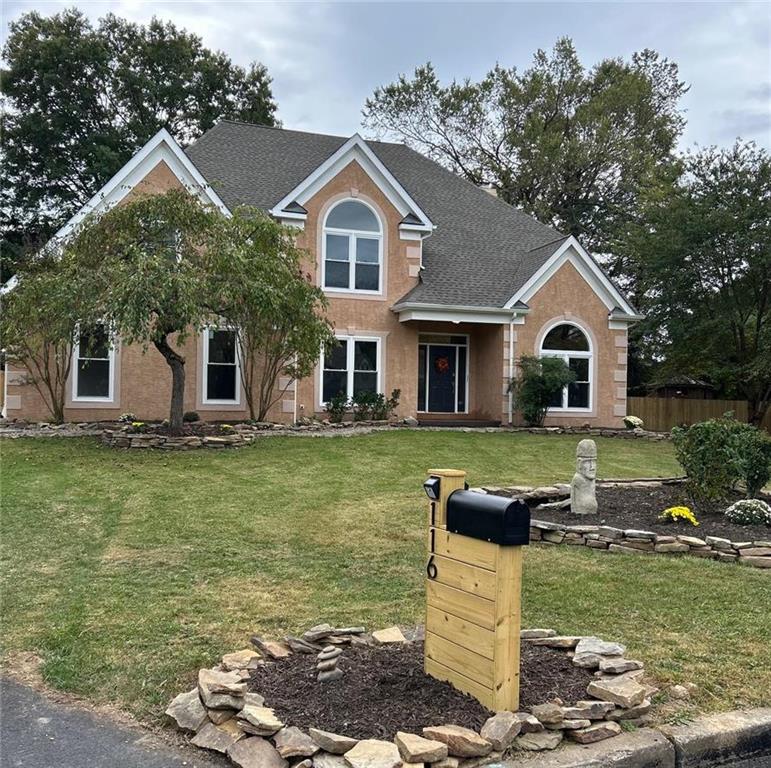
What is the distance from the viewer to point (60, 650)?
4.39 metres

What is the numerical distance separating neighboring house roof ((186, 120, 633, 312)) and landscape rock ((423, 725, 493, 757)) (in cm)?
1620

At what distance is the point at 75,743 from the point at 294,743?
3.64 feet

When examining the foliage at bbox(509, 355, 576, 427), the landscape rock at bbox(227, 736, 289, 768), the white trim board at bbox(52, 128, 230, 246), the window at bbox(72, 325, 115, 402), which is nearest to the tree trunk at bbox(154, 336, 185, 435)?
the window at bbox(72, 325, 115, 402)

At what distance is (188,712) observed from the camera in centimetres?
356

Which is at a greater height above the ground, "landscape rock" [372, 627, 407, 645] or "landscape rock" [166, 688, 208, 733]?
"landscape rock" [372, 627, 407, 645]

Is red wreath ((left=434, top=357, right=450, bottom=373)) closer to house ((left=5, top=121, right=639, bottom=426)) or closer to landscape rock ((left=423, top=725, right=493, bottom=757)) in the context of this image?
house ((left=5, top=121, right=639, bottom=426))

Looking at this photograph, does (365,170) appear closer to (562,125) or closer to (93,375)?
(93,375)

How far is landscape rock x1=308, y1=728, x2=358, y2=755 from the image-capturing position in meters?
3.09

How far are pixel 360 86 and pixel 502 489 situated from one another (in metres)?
30.8

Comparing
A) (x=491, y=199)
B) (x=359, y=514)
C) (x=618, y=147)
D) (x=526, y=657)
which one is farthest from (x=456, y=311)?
(x=618, y=147)

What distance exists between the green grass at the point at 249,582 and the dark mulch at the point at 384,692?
2.01 feet

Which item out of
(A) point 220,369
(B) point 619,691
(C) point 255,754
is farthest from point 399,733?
(A) point 220,369

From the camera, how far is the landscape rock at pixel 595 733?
340cm

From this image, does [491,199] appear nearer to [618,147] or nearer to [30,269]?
[618,147]
